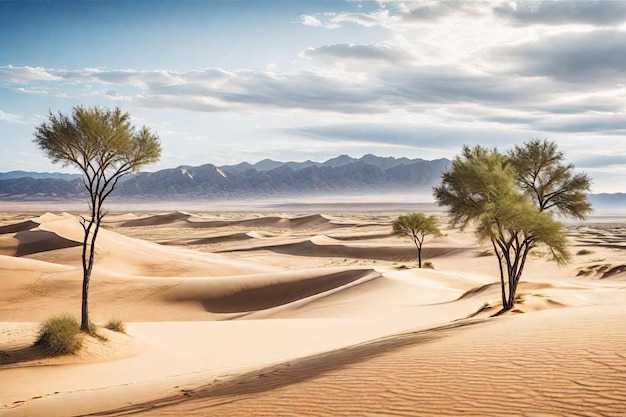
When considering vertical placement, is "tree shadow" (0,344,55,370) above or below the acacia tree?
below

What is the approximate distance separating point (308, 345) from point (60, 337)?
6.64 m

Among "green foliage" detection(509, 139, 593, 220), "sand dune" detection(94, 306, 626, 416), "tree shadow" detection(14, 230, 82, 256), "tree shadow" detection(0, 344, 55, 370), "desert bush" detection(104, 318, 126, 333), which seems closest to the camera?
"sand dune" detection(94, 306, 626, 416)

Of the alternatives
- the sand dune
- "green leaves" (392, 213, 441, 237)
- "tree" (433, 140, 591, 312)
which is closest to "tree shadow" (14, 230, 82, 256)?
"green leaves" (392, 213, 441, 237)

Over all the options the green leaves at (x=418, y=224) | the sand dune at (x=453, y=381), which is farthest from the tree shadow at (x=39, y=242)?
the sand dune at (x=453, y=381)

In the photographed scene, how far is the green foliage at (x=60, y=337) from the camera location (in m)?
12.6

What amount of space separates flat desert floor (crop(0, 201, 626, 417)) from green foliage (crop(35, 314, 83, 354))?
26cm

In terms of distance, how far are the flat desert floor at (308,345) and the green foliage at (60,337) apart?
0.86ft

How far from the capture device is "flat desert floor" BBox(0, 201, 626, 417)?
6086mm

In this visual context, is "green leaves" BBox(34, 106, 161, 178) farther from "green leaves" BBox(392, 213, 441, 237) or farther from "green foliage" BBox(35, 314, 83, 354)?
"green leaves" BBox(392, 213, 441, 237)

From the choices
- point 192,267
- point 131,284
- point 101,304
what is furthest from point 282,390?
point 192,267

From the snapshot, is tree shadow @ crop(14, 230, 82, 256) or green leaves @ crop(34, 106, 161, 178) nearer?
green leaves @ crop(34, 106, 161, 178)

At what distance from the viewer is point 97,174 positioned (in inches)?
607

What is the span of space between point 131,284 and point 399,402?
25126 millimetres

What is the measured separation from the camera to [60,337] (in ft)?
41.3
